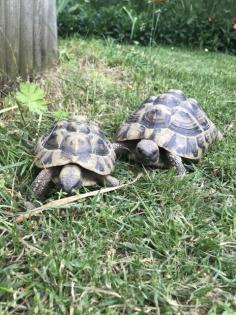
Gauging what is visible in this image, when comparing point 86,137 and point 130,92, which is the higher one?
point 86,137

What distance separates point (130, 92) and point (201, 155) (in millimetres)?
1331

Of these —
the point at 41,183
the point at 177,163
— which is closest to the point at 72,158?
the point at 41,183

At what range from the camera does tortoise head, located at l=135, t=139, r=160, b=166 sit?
3641 mm

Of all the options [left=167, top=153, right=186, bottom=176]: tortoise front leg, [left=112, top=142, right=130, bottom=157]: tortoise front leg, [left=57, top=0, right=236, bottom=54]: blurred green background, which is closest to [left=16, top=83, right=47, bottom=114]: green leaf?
[left=112, top=142, right=130, bottom=157]: tortoise front leg

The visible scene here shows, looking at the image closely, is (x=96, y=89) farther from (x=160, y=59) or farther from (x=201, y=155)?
(x=160, y=59)

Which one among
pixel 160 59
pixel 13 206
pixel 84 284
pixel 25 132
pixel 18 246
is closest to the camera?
pixel 84 284

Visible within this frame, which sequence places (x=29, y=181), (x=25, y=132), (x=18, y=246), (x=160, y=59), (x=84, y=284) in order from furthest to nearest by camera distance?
(x=160, y=59) < (x=25, y=132) < (x=29, y=181) < (x=18, y=246) < (x=84, y=284)

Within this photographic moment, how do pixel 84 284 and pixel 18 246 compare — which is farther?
pixel 18 246

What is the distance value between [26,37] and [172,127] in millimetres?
1526

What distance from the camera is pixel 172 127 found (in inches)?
153

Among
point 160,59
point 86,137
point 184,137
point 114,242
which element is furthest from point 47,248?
point 160,59

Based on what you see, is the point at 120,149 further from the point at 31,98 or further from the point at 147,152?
the point at 31,98

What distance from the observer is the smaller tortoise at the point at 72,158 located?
3.23 m

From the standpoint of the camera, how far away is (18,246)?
2732 millimetres
